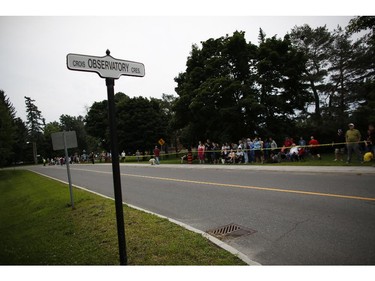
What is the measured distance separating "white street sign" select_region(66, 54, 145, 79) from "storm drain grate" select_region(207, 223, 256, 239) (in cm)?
344

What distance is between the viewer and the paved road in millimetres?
3807

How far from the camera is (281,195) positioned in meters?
7.21

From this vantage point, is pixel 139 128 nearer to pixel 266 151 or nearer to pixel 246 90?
pixel 246 90

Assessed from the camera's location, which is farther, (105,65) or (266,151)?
(266,151)

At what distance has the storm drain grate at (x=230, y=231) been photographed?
4.79 meters

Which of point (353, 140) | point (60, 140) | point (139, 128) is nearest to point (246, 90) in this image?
point (353, 140)

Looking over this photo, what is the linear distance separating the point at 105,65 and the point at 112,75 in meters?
0.15

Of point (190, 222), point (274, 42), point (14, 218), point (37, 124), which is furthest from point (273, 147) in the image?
point (37, 124)

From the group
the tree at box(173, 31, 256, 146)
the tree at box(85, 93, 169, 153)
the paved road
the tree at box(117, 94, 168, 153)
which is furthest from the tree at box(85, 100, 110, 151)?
the paved road

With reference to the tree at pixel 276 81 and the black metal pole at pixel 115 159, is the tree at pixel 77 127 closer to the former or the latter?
the tree at pixel 276 81

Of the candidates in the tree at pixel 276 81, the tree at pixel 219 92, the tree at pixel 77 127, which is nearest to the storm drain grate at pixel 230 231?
the tree at pixel 219 92

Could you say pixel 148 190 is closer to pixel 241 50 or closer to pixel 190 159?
pixel 190 159

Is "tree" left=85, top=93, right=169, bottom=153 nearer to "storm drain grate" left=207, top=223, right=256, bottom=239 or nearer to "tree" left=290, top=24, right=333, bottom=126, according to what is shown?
"tree" left=290, top=24, right=333, bottom=126

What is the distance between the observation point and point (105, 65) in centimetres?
319
